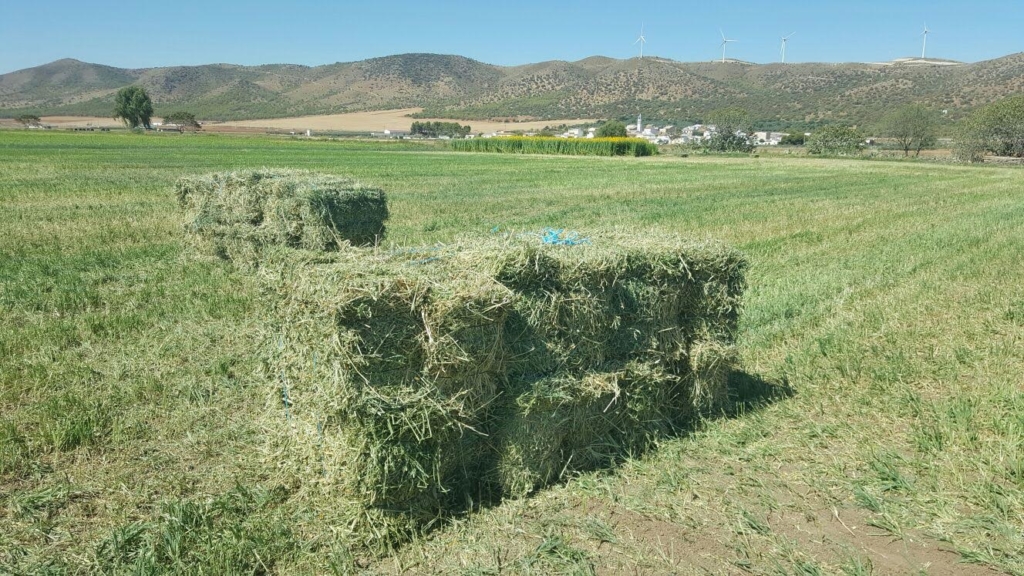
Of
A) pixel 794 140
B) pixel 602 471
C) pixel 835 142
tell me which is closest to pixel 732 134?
pixel 835 142

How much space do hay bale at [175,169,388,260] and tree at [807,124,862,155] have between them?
72606 mm

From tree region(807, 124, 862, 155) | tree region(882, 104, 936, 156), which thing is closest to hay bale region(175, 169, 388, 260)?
tree region(807, 124, 862, 155)

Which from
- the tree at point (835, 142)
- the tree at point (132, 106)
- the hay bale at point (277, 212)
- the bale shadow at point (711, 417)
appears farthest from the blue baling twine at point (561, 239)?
the tree at point (132, 106)

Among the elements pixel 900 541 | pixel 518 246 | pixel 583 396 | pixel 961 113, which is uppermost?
pixel 961 113

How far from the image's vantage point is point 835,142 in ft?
249

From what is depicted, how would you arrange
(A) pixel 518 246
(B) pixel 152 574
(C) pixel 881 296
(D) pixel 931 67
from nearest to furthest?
1. (B) pixel 152 574
2. (A) pixel 518 246
3. (C) pixel 881 296
4. (D) pixel 931 67

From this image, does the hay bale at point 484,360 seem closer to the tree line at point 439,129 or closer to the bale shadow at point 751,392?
the bale shadow at point 751,392

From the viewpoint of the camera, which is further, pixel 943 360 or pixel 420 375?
pixel 943 360

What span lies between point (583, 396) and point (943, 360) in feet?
16.0

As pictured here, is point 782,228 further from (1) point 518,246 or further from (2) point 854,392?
(1) point 518,246

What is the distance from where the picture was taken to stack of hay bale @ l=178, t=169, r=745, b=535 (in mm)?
4141

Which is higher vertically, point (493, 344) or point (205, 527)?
point (493, 344)

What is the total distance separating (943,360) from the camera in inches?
291

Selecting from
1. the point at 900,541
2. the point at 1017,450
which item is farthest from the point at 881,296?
the point at 900,541
